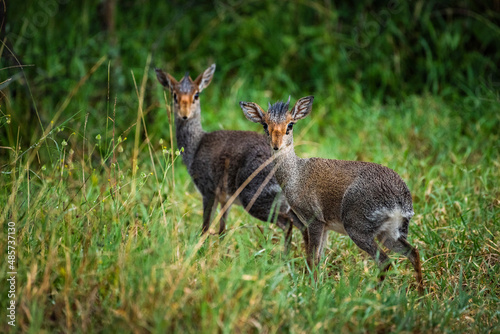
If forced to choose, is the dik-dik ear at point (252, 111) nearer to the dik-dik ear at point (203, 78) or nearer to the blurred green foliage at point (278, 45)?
the dik-dik ear at point (203, 78)

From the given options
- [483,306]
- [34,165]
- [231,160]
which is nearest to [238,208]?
[231,160]

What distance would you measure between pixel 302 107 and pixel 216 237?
1049mm

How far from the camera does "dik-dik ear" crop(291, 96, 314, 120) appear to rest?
417 cm

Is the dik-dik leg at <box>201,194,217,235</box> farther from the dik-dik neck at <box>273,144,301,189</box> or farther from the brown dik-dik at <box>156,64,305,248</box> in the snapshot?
the dik-dik neck at <box>273,144,301,189</box>

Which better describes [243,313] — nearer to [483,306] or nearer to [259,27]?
[483,306]

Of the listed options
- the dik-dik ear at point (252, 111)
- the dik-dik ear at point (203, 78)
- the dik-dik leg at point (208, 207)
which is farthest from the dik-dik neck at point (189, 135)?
the dik-dik ear at point (252, 111)

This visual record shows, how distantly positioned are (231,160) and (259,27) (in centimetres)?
358

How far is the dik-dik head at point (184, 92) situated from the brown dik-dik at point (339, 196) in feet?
3.90

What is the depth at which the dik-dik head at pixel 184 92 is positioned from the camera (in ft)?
17.5

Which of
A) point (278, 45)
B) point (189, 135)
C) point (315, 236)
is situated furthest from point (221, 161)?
point (278, 45)

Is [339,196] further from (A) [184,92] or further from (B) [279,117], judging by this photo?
(A) [184,92]

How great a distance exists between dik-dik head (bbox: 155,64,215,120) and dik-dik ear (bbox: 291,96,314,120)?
1378 millimetres

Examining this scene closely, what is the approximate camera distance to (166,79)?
5.52 m

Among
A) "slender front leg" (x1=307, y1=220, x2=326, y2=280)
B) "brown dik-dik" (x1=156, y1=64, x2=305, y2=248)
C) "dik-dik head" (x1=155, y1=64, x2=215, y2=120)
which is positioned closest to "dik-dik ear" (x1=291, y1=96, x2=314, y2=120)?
"brown dik-dik" (x1=156, y1=64, x2=305, y2=248)
